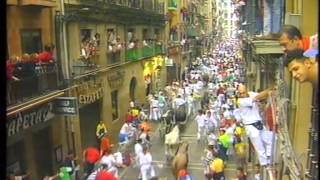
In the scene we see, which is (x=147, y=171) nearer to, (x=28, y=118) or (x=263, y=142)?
(x=28, y=118)

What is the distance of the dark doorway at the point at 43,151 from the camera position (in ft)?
26.1

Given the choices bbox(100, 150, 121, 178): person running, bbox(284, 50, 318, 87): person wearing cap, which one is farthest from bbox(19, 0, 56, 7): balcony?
bbox(284, 50, 318, 87): person wearing cap

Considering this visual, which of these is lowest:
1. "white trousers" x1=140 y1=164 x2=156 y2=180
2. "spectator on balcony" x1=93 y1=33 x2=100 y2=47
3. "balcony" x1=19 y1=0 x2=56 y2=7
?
"white trousers" x1=140 y1=164 x2=156 y2=180

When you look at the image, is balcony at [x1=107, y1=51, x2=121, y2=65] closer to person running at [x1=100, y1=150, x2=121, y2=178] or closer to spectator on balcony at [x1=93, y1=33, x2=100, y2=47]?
spectator on balcony at [x1=93, y1=33, x2=100, y2=47]

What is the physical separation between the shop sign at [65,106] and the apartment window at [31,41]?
94cm

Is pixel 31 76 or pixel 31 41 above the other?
pixel 31 41

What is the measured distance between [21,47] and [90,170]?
2211mm

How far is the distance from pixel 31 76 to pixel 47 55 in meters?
0.79

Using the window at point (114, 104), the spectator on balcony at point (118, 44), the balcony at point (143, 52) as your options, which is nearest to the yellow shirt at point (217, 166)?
the window at point (114, 104)

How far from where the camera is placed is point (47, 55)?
322 inches

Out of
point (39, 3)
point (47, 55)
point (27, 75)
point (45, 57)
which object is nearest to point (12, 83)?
point (27, 75)

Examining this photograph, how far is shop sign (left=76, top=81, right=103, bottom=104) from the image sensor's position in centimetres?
991

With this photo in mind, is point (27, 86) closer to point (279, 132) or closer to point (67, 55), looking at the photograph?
point (67, 55)

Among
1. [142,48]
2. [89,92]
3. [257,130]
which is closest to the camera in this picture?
[257,130]
